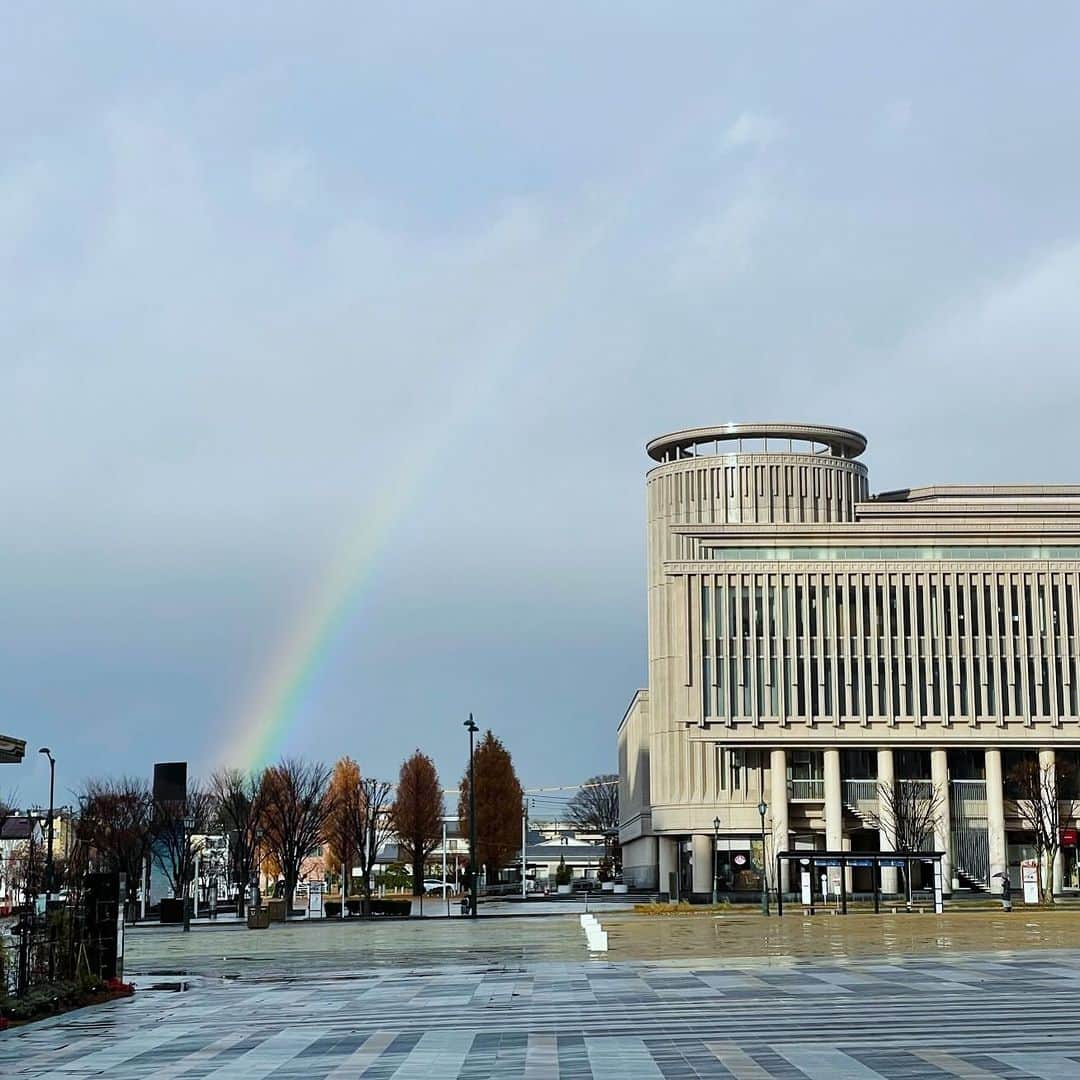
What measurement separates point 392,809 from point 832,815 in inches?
1579

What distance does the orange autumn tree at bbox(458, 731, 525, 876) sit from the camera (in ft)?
414

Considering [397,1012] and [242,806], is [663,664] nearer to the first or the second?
[242,806]

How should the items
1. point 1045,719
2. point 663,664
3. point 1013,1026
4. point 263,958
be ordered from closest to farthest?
point 1013,1026 → point 263,958 → point 1045,719 → point 663,664

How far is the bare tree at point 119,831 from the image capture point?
8406 centimetres

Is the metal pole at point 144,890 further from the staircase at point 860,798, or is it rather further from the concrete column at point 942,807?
the concrete column at point 942,807

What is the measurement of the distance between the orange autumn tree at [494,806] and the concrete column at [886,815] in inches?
1472

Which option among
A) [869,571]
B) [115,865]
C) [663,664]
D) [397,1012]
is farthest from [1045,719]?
[397,1012]

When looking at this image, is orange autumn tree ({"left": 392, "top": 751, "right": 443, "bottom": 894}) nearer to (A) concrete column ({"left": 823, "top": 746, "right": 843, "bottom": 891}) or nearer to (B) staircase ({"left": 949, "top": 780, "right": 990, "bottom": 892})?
(A) concrete column ({"left": 823, "top": 746, "right": 843, "bottom": 891})

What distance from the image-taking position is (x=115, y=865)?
83.2m

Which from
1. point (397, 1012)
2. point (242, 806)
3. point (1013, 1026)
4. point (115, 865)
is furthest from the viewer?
point (242, 806)

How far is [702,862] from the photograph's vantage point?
102m

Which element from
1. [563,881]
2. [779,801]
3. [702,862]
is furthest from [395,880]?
[779,801]

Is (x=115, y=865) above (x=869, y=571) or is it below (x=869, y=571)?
below

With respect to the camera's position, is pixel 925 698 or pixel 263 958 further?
pixel 925 698
